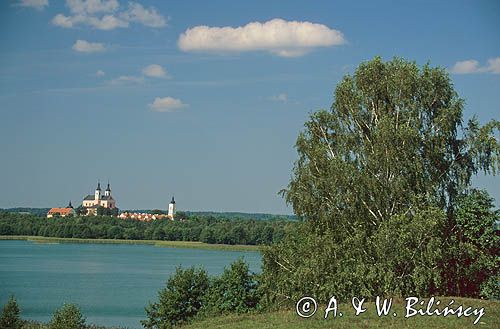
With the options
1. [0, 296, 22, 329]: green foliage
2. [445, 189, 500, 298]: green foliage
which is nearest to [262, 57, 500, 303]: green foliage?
[445, 189, 500, 298]: green foliage

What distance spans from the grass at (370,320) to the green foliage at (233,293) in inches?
201

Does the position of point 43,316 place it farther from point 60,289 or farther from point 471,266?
point 471,266

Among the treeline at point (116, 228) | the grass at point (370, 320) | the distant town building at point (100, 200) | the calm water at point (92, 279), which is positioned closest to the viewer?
the grass at point (370, 320)

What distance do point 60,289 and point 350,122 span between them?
24.2m

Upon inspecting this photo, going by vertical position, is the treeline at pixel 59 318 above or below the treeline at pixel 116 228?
below

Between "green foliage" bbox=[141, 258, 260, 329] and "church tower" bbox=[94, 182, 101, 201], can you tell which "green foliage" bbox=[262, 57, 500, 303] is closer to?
"green foliage" bbox=[141, 258, 260, 329]

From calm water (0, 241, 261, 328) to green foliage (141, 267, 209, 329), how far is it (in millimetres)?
5918

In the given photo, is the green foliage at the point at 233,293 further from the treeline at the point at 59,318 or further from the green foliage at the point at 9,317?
the green foliage at the point at 9,317

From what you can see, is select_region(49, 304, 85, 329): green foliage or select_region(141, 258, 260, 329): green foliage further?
select_region(141, 258, 260, 329): green foliage

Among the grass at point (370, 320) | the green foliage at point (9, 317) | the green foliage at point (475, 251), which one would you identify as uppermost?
the green foliage at point (475, 251)

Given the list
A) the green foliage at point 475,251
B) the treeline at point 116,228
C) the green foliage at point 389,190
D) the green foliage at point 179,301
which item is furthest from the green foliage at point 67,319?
the treeline at point 116,228

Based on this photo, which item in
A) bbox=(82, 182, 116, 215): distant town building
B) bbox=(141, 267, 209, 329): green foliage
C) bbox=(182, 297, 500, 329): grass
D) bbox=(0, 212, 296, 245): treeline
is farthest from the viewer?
bbox=(82, 182, 116, 215): distant town building

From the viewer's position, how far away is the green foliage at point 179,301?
2203 cm

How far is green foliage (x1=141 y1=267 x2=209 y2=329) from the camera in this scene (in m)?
22.0
